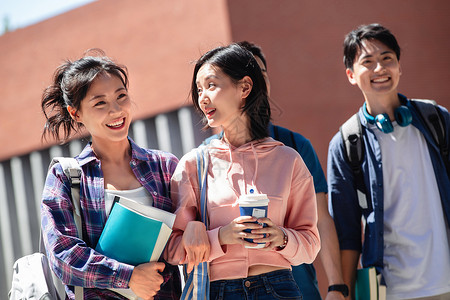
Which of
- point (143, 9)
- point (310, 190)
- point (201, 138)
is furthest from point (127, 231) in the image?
point (143, 9)

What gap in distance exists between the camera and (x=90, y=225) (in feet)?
7.48

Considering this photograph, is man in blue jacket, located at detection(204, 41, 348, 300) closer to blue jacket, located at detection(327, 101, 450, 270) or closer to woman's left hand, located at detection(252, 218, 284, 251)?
blue jacket, located at detection(327, 101, 450, 270)

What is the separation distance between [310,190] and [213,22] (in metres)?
4.48

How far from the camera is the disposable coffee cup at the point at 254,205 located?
6.46 ft

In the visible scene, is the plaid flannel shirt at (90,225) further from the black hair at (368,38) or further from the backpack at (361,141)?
the black hair at (368,38)

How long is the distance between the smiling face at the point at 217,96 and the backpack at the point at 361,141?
1100 mm

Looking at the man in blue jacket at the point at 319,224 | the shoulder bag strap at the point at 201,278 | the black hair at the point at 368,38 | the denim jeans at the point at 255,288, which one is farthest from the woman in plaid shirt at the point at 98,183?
the black hair at the point at 368,38

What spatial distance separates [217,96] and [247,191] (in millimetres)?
394

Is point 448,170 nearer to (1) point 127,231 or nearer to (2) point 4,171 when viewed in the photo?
(1) point 127,231

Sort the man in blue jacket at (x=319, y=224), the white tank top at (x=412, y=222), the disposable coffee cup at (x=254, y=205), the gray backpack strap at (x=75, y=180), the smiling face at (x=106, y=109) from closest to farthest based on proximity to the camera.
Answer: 1. the disposable coffee cup at (x=254, y=205)
2. the gray backpack strap at (x=75, y=180)
3. the smiling face at (x=106, y=109)
4. the man in blue jacket at (x=319, y=224)
5. the white tank top at (x=412, y=222)

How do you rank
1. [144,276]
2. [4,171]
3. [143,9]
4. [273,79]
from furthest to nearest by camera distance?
1. [4,171]
2. [143,9]
3. [273,79]
4. [144,276]

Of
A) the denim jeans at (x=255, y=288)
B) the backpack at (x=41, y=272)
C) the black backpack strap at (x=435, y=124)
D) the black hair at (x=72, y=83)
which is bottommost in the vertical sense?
the denim jeans at (x=255, y=288)

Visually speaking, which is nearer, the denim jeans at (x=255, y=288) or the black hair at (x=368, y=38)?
the denim jeans at (x=255, y=288)

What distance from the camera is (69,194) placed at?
7.62ft
